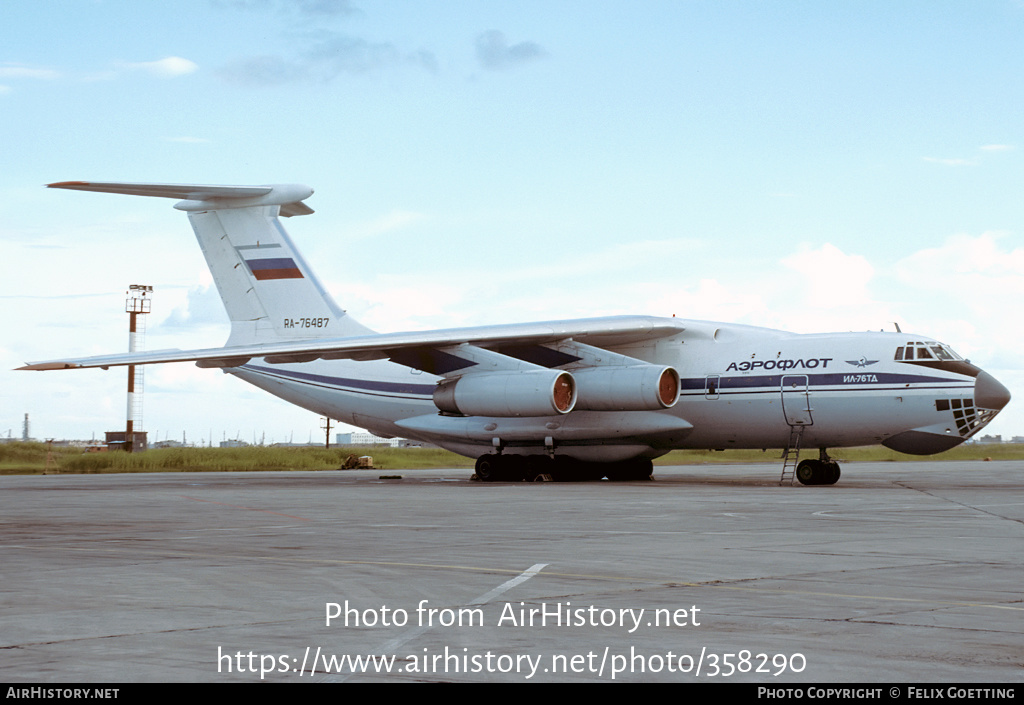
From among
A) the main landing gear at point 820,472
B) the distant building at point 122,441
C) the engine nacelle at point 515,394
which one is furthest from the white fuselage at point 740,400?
the distant building at point 122,441

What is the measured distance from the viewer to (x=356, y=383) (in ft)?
90.1

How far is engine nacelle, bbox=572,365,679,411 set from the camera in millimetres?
22250

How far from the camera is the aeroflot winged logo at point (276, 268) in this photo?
27.8 metres

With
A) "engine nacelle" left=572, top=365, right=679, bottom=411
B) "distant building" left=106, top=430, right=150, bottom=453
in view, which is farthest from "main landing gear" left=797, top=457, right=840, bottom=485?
"distant building" left=106, top=430, right=150, bottom=453

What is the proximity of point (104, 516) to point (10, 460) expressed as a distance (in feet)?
103

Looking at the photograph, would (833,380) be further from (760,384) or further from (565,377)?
(565,377)

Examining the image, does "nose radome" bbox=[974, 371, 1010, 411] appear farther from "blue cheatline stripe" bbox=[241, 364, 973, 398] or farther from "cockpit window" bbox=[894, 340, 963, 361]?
"cockpit window" bbox=[894, 340, 963, 361]

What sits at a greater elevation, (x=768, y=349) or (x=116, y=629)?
(x=768, y=349)

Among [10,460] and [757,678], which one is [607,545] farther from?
[10,460]

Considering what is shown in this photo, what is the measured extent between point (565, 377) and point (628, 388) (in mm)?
1355

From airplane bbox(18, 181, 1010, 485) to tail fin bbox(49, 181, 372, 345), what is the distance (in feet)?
0.12

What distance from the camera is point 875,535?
33.2ft

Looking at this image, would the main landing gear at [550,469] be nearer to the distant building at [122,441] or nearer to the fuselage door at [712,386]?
the fuselage door at [712,386]
